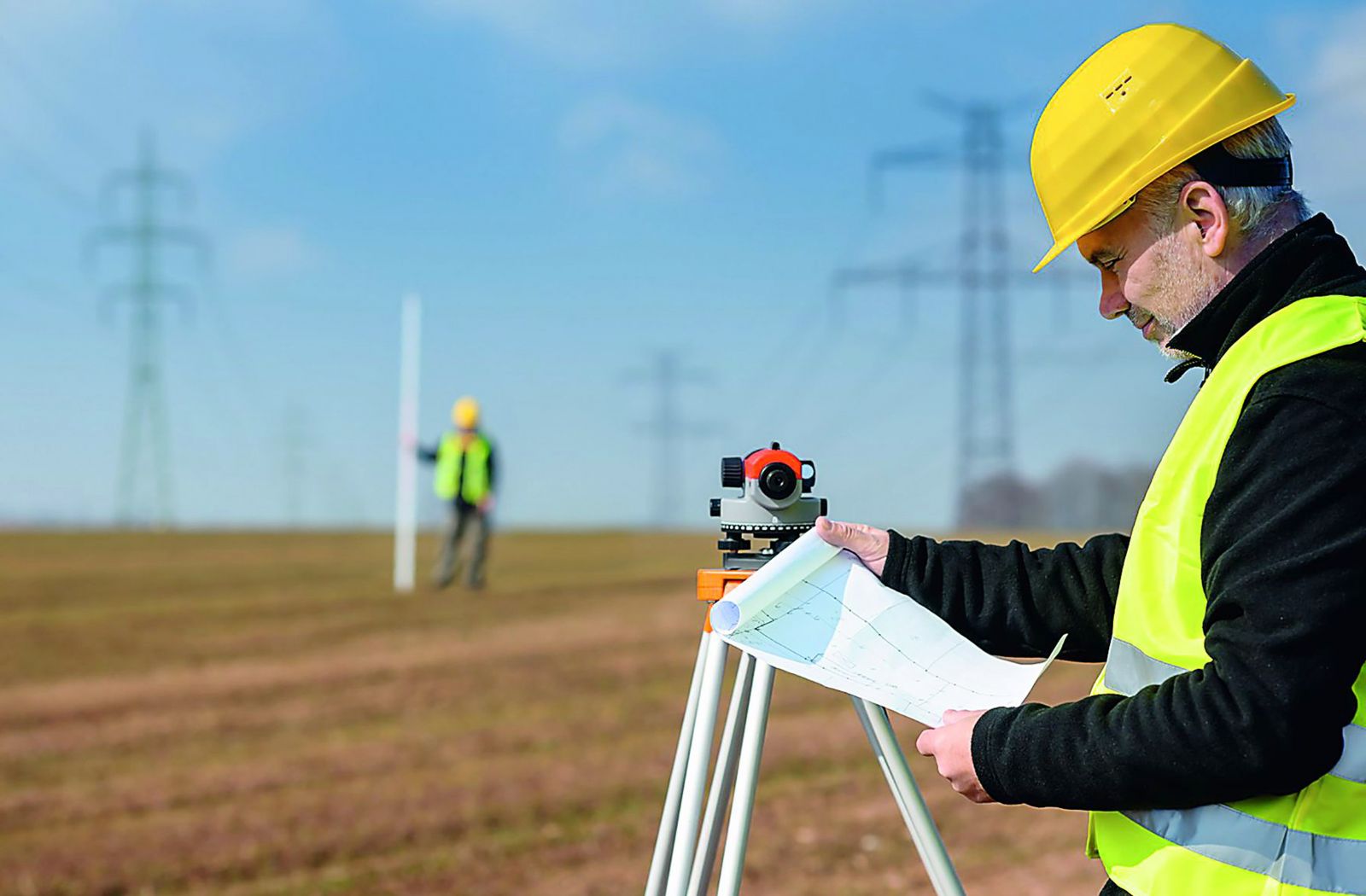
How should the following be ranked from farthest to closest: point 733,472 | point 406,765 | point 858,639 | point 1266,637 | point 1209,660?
point 406,765 → point 733,472 → point 858,639 → point 1209,660 → point 1266,637

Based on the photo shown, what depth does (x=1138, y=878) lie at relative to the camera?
1.54 metres

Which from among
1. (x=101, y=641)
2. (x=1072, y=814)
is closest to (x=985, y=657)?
(x=1072, y=814)

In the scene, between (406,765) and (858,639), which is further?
(406,765)

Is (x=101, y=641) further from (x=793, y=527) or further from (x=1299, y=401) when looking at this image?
(x=1299, y=401)

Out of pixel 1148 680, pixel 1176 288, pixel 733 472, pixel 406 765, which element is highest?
pixel 1176 288

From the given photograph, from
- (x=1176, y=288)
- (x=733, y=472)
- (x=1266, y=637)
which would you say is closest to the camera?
(x=1266, y=637)

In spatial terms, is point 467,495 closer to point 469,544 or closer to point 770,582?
point 469,544

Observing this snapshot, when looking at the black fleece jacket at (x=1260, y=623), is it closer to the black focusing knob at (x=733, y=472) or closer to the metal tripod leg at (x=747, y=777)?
the metal tripod leg at (x=747, y=777)

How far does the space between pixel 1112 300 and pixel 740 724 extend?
0.92 metres

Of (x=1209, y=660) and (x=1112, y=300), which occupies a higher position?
(x=1112, y=300)

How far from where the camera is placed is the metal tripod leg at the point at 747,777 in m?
1.97

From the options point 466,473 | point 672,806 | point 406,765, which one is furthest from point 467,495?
point 672,806

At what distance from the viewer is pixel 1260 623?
1349 mm

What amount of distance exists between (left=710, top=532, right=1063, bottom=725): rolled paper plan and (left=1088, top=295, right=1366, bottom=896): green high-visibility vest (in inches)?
12.0
